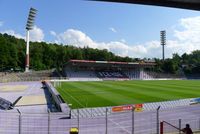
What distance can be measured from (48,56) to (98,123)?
325 ft

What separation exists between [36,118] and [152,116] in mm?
8443

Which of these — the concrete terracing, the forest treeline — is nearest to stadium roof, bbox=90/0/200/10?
the concrete terracing

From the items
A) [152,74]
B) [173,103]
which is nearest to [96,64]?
[152,74]

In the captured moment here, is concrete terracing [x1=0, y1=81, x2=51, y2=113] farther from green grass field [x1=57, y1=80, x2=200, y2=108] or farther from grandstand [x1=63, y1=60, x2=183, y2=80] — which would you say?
grandstand [x1=63, y1=60, x2=183, y2=80]

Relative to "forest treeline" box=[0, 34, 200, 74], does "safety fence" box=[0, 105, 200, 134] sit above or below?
below

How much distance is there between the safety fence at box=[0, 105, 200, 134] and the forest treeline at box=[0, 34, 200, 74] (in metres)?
79.5

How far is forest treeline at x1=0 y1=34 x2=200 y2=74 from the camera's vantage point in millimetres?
99000

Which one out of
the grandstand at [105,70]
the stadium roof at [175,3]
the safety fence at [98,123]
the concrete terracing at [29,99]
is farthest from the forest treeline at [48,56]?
the stadium roof at [175,3]

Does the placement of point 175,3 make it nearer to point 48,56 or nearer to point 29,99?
point 29,99

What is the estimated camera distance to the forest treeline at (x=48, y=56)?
325 feet

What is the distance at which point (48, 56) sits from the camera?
116 m

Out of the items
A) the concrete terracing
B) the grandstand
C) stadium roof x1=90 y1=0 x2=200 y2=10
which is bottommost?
the concrete terracing

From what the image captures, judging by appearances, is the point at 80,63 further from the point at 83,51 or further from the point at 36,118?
the point at 36,118

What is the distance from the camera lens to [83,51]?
12962 centimetres
